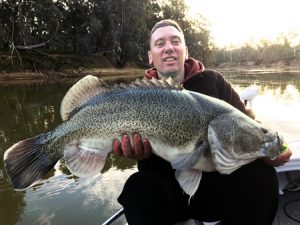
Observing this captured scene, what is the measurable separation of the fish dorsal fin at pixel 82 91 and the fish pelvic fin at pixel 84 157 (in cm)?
27

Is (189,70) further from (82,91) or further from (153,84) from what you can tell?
(82,91)

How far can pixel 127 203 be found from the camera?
275 cm

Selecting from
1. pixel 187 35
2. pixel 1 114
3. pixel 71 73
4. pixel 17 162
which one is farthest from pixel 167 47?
pixel 187 35

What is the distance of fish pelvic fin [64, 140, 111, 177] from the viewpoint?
271 centimetres

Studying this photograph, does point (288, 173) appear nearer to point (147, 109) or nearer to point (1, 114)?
point (147, 109)

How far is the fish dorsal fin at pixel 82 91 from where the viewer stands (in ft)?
9.09

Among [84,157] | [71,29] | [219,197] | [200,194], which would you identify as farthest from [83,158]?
[71,29]

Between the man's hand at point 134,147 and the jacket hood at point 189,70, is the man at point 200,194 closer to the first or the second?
the man's hand at point 134,147

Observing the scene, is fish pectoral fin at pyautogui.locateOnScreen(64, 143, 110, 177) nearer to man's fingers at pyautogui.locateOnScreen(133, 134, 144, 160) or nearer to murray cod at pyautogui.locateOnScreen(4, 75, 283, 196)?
murray cod at pyautogui.locateOnScreen(4, 75, 283, 196)

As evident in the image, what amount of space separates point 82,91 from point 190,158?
100cm

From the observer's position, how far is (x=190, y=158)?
245 cm

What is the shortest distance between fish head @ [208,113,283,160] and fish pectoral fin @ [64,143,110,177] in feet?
2.79

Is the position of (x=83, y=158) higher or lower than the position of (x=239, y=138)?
lower

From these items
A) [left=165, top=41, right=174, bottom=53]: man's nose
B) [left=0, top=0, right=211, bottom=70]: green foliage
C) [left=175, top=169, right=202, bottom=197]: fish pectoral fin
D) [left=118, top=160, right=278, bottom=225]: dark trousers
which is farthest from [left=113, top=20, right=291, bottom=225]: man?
[left=0, top=0, right=211, bottom=70]: green foliage
